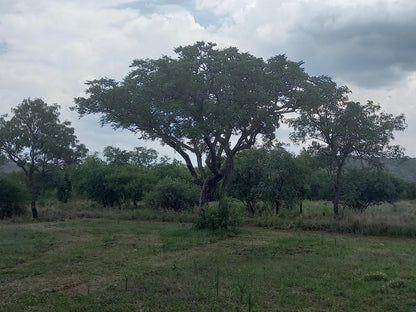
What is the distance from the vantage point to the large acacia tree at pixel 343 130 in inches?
810

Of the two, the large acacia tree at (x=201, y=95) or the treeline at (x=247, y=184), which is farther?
the treeline at (x=247, y=184)

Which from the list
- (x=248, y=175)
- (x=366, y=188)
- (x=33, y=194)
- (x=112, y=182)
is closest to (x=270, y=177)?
(x=248, y=175)

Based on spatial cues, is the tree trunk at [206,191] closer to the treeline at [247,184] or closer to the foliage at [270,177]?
the treeline at [247,184]

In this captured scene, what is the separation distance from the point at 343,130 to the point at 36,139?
19.3 m

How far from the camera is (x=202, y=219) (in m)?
18.1

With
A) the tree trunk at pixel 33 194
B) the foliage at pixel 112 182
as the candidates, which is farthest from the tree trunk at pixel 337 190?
the tree trunk at pixel 33 194

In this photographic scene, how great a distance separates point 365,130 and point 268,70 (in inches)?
225

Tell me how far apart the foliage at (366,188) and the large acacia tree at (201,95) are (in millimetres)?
5897

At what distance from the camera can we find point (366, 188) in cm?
2644

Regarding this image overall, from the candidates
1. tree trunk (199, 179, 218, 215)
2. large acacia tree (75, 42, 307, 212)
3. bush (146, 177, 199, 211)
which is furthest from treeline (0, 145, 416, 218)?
large acacia tree (75, 42, 307, 212)

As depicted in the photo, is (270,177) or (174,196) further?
(174,196)

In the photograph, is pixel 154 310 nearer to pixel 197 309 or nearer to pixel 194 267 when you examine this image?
pixel 197 309

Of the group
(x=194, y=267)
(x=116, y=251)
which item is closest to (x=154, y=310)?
(x=194, y=267)

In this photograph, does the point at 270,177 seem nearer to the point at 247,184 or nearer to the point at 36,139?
the point at 247,184
